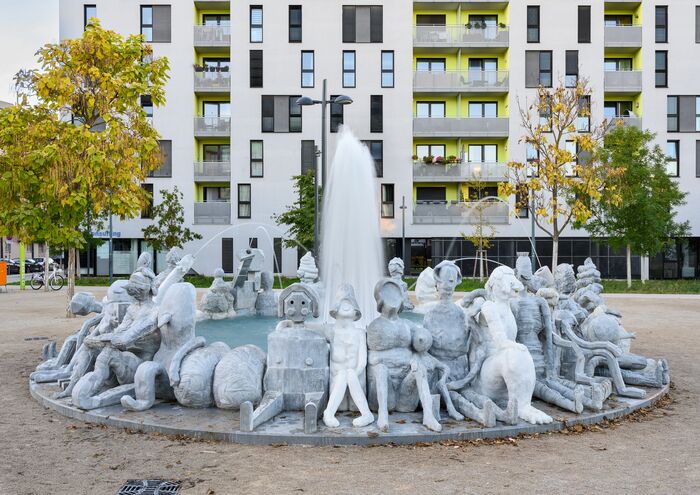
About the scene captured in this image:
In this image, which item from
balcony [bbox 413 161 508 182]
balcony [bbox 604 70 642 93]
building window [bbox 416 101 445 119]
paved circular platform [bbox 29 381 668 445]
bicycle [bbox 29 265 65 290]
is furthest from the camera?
building window [bbox 416 101 445 119]

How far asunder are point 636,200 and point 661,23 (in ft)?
53.3

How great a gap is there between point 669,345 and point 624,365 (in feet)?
16.0

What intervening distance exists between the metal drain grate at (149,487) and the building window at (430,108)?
1450 inches

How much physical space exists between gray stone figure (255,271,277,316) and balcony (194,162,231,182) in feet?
83.2

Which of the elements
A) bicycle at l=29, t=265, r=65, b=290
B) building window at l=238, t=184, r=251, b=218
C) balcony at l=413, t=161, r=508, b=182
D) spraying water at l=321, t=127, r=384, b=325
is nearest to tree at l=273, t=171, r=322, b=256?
building window at l=238, t=184, r=251, b=218

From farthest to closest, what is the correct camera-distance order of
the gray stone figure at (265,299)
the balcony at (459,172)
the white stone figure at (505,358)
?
the balcony at (459,172) < the gray stone figure at (265,299) < the white stone figure at (505,358)

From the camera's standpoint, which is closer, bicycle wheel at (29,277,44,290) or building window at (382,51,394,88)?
bicycle wheel at (29,277,44,290)

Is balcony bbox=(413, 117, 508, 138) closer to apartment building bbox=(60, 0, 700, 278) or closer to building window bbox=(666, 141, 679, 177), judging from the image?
apartment building bbox=(60, 0, 700, 278)

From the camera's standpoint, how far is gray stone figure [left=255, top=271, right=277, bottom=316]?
13273 millimetres

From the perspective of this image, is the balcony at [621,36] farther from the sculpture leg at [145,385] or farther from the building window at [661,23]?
the sculpture leg at [145,385]

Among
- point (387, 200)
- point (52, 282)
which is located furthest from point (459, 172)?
point (52, 282)

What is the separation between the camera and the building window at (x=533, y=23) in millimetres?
37875

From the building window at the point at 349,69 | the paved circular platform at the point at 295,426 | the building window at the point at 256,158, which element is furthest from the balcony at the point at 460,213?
the paved circular platform at the point at 295,426

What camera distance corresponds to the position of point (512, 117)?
3753 centimetres
